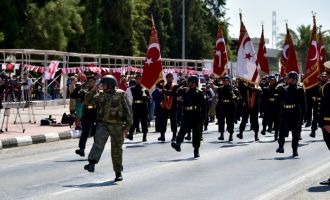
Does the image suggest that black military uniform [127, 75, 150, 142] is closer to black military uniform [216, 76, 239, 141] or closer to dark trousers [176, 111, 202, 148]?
black military uniform [216, 76, 239, 141]

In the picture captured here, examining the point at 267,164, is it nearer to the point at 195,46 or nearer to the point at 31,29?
the point at 31,29

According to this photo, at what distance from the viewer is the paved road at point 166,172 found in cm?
1125

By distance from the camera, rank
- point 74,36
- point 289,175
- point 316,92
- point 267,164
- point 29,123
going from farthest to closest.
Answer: point 74,36 < point 29,123 < point 316,92 < point 267,164 < point 289,175

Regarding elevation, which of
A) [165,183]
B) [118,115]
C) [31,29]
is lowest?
[165,183]

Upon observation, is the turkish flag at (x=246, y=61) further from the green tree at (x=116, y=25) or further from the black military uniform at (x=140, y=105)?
the green tree at (x=116, y=25)

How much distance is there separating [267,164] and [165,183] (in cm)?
342

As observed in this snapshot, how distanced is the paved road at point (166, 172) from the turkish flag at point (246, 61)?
3376 millimetres

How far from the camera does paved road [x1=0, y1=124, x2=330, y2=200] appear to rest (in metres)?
11.2

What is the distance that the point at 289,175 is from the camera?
13.3 metres

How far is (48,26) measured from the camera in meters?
53.0

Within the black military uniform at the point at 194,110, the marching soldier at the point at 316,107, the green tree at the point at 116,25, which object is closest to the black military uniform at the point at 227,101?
the marching soldier at the point at 316,107

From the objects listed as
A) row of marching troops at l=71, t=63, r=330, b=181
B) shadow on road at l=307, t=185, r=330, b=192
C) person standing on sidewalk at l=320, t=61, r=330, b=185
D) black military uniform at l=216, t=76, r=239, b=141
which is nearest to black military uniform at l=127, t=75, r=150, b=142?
row of marching troops at l=71, t=63, r=330, b=181

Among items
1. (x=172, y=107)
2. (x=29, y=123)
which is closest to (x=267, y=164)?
(x=172, y=107)

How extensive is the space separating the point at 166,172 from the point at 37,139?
816 cm
